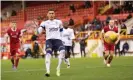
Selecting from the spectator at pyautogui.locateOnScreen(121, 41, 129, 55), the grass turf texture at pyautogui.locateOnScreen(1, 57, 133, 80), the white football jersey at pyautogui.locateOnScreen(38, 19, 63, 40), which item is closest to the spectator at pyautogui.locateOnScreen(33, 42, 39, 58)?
the spectator at pyautogui.locateOnScreen(121, 41, 129, 55)

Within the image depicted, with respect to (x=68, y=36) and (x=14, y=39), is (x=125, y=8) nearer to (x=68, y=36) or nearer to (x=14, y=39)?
(x=68, y=36)

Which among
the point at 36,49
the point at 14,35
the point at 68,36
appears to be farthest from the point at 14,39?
the point at 36,49

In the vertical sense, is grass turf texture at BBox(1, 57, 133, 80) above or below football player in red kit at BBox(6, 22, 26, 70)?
below

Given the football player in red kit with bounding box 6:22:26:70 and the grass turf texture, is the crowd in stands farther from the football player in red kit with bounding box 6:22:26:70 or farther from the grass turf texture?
the football player in red kit with bounding box 6:22:26:70

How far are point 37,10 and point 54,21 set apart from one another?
40.0 m

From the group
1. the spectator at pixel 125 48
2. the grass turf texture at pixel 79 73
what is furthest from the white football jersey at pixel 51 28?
the spectator at pixel 125 48

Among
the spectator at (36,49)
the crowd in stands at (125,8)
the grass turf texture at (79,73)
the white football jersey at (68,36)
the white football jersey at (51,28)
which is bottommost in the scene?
the spectator at (36,49)

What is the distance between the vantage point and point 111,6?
157 feet

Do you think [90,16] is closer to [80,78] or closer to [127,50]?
[127,50]

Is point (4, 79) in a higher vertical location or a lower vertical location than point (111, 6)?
lower

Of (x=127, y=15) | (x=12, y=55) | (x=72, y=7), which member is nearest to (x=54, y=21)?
(x=12, y=55)

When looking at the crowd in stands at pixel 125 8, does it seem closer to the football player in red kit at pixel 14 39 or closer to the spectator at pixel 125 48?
the spectator at pixel 125 48

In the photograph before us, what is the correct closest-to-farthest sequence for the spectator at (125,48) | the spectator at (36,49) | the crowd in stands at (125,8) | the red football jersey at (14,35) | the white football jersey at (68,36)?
the red football jersey at (14,35) → the white football jersey at (68,36) → the spectator at (125,48) → the spectator at (36,49) → the crowd in stands at (125,8)

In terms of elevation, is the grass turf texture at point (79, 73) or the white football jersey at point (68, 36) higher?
the white football jersey at point (68, 36)
